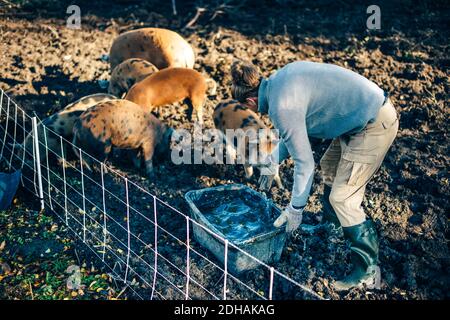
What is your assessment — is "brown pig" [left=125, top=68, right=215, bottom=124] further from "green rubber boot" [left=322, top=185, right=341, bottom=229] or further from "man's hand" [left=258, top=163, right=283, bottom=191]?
"green rubber boot" [left=322, top=185, right=341, bottom=229]

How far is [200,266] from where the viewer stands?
12.3 ft

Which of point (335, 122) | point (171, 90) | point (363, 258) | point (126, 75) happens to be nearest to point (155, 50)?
point (126, 75)

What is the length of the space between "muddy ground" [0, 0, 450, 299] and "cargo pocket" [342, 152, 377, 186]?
83 cm

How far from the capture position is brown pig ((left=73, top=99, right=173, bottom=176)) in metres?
5.05

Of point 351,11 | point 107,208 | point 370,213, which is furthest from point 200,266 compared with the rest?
point 351,11

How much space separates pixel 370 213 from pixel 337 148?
1.04 meters

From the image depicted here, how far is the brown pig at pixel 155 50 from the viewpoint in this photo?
6738 mm

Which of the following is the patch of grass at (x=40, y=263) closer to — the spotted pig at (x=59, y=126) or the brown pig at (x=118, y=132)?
the brown pig at (x=118, y=132)

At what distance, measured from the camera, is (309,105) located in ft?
9.77

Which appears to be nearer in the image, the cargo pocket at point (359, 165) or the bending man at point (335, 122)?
the bending man at point (335, 122)

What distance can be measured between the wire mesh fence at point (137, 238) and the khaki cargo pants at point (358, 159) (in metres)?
0.61

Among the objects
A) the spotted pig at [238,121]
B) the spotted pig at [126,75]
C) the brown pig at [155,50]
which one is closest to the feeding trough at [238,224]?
the spotted pig at [238,121]

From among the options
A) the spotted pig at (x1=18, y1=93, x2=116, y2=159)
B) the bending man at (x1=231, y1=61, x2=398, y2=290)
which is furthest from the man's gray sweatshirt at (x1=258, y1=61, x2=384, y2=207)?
the spotted pig at (x1=18, y1=93, x2=116, y2=159)

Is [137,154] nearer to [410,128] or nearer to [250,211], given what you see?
[250,211]
